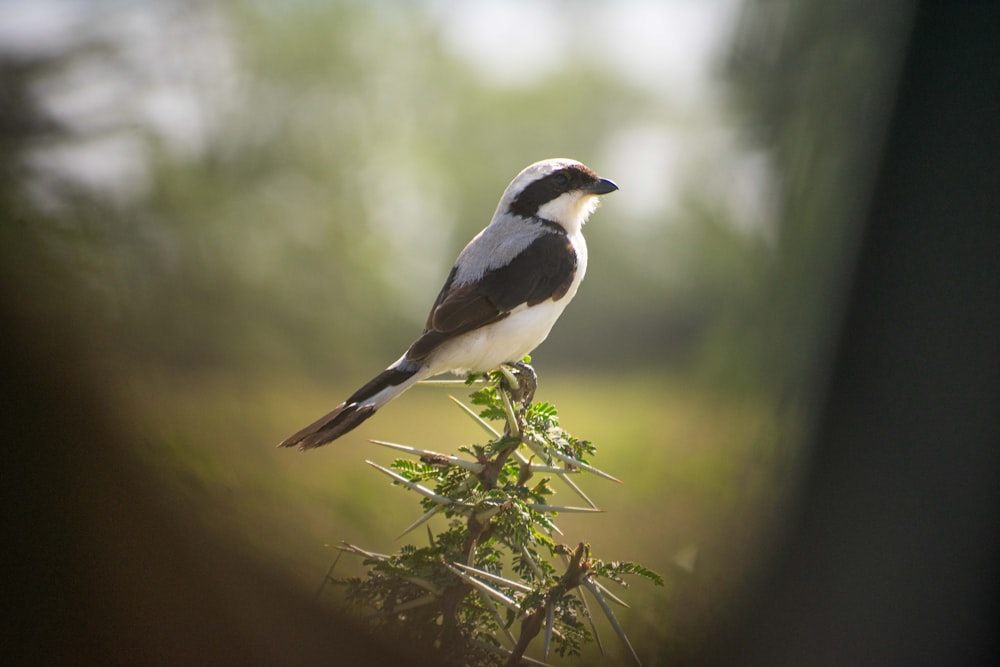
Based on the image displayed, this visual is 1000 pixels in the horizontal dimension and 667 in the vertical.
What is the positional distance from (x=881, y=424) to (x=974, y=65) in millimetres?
700

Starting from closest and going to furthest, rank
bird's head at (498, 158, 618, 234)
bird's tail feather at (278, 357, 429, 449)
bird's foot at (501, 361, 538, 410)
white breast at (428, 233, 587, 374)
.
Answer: bird's tail feather at (278, 357, 429, 449)
bird's foot at (501, 361, 538, 410)
white breast at (428, 233, 587, 374)
bird's head at (498, 158, 618, 234)

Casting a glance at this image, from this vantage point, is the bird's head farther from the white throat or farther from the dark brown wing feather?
the dark brown wing feather

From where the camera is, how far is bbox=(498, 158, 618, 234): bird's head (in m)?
2.64

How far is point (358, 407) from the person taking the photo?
185 cm

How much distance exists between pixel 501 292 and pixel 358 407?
2.22ft

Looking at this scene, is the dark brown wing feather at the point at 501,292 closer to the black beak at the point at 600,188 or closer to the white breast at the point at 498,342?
the white breast at the point at 498,342

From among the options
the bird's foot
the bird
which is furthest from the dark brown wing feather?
the bird's foot

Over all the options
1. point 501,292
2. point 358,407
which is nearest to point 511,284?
point 501,292

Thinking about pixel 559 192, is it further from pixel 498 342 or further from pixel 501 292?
pixel 498 342

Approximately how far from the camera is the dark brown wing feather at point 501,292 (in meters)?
2.24

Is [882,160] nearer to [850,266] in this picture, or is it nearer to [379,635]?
[850,266]

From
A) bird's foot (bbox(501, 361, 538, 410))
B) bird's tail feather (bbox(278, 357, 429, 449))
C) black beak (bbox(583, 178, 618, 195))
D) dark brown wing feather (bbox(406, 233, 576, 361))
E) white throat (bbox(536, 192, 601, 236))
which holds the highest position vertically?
black beak (bbox(583, 178, 618, 195))

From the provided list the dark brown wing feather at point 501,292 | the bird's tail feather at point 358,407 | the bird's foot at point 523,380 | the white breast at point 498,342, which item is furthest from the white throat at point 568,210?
the bird's tail feather at point 358,407

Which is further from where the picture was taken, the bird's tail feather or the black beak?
the black beak
